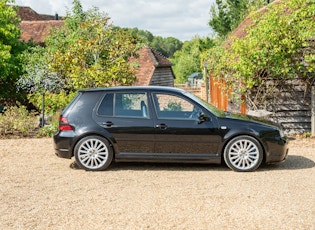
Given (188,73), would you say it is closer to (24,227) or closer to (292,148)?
(292,148)

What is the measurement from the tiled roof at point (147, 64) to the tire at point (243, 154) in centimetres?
2644

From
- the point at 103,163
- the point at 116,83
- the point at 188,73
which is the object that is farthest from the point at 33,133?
the point at 188,73

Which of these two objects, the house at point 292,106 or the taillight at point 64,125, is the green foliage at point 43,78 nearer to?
the house at point 292,106

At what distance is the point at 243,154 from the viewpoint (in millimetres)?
9266

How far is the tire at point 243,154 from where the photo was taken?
9.23 metres

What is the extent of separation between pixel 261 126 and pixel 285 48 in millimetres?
6025

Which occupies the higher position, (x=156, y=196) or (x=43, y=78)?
(x=43, y=78)

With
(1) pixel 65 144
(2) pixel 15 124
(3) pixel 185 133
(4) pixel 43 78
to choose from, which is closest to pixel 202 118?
(3) pixel 185 133

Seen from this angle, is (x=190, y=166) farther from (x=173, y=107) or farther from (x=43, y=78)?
(x=43, y=78)

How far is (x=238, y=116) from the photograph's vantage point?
9.78 metres

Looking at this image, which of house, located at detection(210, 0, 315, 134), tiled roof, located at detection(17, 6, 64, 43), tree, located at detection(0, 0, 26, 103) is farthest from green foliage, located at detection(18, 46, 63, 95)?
tiled roof, located at detection(17, 6, 64, 43)

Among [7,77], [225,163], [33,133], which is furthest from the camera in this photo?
[7,77]

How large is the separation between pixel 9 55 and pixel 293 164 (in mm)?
13295

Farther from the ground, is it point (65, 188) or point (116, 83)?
point (116, 83)
